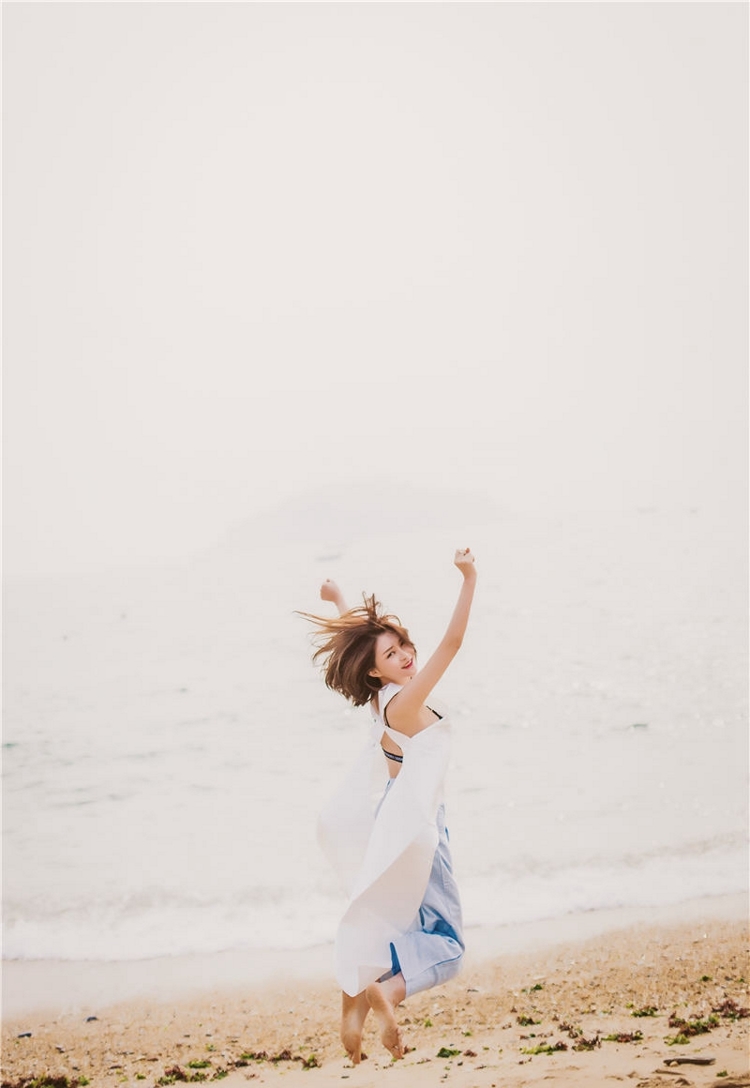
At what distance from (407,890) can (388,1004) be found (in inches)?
16.3

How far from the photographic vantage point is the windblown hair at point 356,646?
405 cm

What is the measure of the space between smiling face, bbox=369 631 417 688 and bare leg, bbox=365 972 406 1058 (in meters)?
1.12

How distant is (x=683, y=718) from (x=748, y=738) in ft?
7.69

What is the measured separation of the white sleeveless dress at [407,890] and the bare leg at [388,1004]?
32 millimetres

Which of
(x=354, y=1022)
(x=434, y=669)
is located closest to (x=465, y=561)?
(x=434, y=669)

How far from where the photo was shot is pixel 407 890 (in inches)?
151

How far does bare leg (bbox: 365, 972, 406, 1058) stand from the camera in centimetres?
344

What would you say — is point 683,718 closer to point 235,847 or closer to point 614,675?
point 614,675

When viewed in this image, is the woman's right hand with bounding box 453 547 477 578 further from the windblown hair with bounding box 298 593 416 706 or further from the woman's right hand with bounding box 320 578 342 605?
the woman's right hand with bounding box 320 578 342 605

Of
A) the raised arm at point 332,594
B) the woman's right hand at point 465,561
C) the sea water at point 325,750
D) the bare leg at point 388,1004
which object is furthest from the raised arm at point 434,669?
the sea water at point 325,750

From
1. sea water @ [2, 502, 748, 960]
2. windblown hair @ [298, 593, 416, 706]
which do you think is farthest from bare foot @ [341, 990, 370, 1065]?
sea water @ [2, 502, 748, 960]

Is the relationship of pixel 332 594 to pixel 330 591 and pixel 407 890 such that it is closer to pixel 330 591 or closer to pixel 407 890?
pixel 330 591

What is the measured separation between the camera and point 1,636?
39344 millimetres

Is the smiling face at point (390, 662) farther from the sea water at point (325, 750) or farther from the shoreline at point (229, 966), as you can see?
the sea water at point (325, 750)
